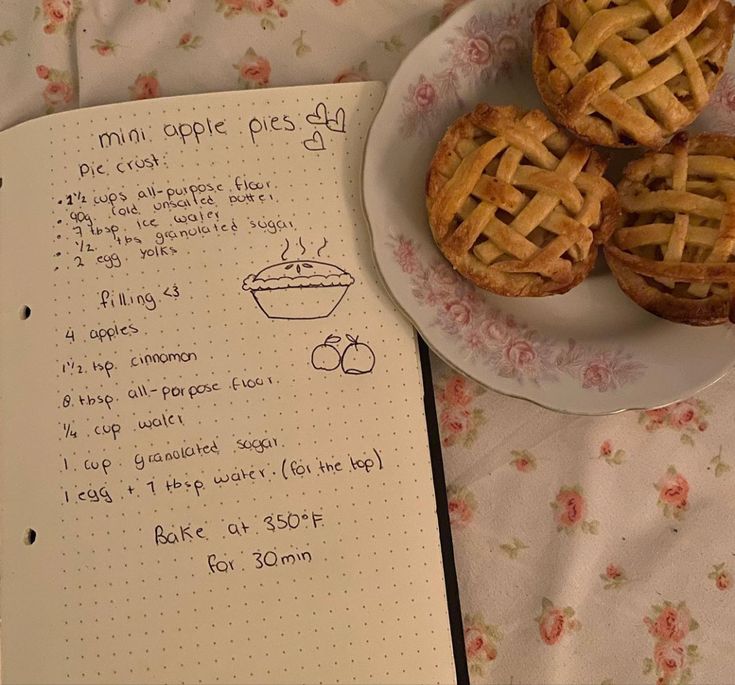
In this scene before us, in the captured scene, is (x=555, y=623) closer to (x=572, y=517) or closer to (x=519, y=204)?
(x=572, y=517)

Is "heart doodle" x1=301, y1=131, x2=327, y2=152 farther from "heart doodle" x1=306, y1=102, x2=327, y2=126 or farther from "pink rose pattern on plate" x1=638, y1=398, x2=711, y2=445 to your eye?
"pink rose pattern on plate" x1=638, y1=398, x2=711, y2=445

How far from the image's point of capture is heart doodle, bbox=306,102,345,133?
0.70 m

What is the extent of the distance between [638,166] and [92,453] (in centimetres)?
53

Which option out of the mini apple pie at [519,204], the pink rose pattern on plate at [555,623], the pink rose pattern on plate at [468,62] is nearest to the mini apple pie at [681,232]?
the mini apple pie at [519,204]

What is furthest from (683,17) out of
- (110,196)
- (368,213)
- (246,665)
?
(246,665)

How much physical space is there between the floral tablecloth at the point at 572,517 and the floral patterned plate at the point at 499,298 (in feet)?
0.09

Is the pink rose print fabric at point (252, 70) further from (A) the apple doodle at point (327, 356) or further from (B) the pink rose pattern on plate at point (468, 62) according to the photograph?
(A) the apple doodle at point (327, 356)

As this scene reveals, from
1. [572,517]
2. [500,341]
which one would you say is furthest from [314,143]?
[572,517]

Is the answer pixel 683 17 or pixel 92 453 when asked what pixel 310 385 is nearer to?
pixel 92 453

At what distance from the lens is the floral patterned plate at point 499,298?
637 mm

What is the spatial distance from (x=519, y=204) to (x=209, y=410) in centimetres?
32

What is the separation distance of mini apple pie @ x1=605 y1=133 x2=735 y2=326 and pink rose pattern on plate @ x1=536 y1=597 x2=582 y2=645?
0.27 m

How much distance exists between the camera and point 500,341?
655 millimetres

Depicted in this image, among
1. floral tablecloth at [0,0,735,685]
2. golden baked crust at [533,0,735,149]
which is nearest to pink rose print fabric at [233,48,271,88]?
floral tablecloth at [0,0,735,685]
